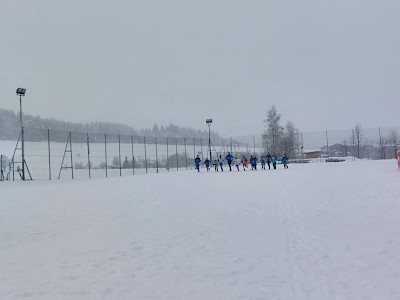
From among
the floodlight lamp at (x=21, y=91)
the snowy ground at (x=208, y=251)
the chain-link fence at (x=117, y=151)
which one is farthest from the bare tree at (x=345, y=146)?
the snowy ground at (x=208, y=251)

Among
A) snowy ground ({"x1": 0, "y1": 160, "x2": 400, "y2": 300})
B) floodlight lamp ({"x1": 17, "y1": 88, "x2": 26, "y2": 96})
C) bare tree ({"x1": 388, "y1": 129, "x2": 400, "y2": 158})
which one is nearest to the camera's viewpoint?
snowy ground ({"x1": 0, "y1": 160, "x2": 400, "y2": 300})

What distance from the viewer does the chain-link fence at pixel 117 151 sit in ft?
91.0

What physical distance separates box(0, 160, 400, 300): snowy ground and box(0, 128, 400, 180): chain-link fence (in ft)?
61.0

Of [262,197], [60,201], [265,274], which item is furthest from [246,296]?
[60,201]

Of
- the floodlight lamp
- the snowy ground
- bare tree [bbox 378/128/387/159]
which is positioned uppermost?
the floodlight lamp

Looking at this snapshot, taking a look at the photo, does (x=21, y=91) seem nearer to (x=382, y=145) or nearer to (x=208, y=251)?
(x=208, y=251)

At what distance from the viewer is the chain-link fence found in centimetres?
2775

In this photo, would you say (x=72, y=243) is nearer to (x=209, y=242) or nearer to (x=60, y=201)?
(x=209, y=242)

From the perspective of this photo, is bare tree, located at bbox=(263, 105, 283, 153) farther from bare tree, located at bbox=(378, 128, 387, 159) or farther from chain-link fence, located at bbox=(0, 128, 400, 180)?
bare tree, located at bbox=(378, 128, 387, 159)

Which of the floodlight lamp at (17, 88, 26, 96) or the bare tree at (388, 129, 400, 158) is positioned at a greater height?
the floodlight lamp at (17, 88, 26, 96)

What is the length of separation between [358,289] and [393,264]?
107 cm

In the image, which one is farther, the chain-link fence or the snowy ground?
the chain-link fence

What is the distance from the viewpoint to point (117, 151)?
33.6 meters

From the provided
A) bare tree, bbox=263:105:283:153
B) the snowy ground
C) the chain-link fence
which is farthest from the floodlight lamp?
bare tree, bbox=263:105:283:153
